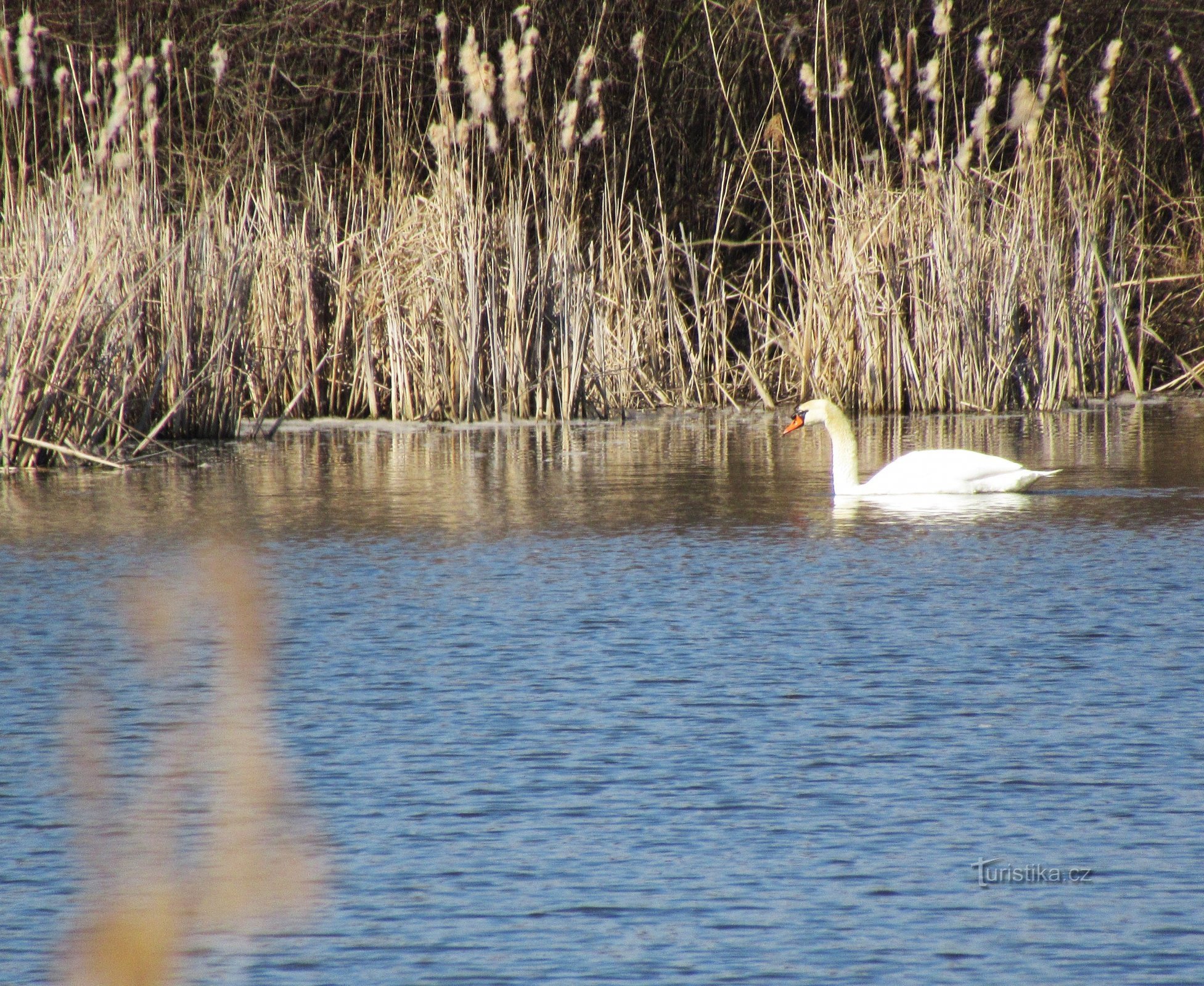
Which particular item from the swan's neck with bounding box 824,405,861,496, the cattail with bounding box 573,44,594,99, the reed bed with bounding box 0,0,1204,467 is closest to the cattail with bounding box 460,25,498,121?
the reed bed with bounding box 0,0,1204,467

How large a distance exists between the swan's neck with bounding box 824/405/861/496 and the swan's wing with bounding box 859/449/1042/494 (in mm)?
83

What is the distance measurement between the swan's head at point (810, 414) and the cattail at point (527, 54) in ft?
16.6

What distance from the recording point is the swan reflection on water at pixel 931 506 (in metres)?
9.72

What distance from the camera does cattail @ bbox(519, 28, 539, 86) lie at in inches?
615

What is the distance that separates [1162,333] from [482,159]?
711 centimetres

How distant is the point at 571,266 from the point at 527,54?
5.95ft

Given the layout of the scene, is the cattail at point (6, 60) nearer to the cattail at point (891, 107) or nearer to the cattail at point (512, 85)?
the cattail at point (512, 85)

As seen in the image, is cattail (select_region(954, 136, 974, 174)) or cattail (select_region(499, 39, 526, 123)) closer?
cattail (select_region(499, 39, 526, 123))

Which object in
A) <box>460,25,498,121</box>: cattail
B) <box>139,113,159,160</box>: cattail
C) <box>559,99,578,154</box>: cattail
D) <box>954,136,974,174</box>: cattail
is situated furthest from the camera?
<box>954,136,974,174</box>: cattail

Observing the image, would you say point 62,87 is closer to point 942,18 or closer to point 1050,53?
point 942,18

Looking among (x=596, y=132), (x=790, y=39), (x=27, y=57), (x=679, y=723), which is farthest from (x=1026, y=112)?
(x=679, y=723)

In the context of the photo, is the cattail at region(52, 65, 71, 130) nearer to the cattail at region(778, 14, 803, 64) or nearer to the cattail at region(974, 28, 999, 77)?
the cattail at region(778, 14, 803, 64)

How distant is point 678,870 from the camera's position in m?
3.92

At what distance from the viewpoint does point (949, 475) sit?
394 inches
